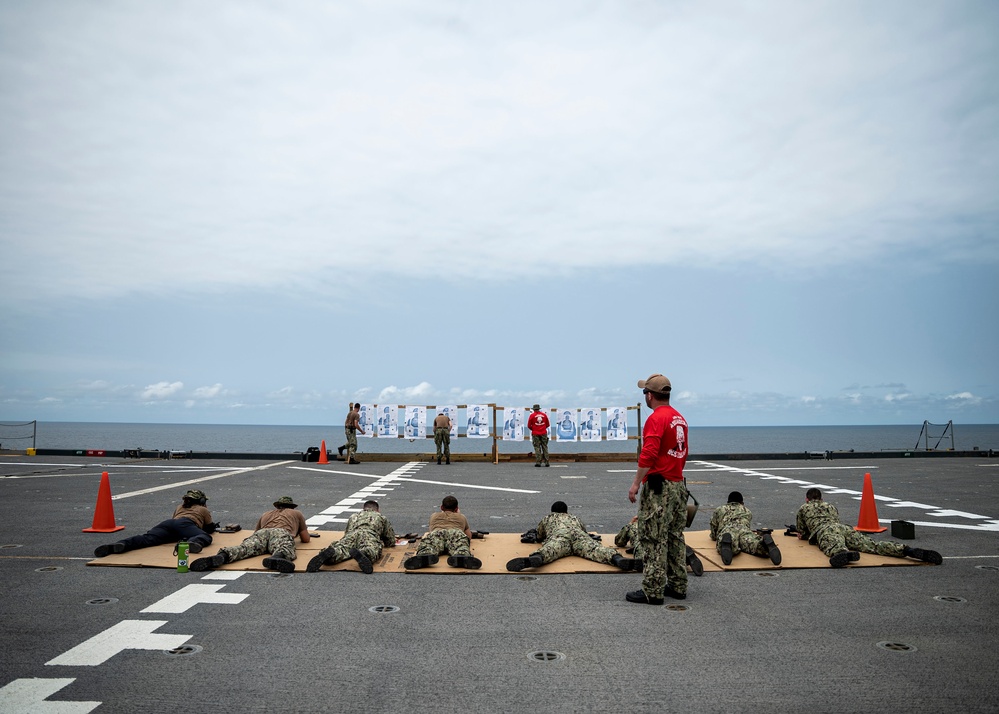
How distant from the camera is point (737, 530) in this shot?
991 centimetres

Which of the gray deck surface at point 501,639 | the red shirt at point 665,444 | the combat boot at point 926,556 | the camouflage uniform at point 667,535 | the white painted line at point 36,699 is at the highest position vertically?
the red shirt at point 665,444

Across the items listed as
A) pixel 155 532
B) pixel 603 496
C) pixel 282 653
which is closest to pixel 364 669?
pixel 282 653

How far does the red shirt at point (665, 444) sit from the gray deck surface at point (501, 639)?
4.83ft

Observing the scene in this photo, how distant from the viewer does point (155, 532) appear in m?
10.2

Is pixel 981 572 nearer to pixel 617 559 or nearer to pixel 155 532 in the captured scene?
pixel 617 559

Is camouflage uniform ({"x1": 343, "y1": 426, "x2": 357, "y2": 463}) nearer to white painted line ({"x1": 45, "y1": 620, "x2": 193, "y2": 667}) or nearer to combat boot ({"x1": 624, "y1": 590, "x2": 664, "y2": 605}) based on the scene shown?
white painted line ({"x1": 45, "y1": 620, "x2": 193, "y2": 667})

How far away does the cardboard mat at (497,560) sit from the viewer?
29.6ft

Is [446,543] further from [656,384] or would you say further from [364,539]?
[656,384]

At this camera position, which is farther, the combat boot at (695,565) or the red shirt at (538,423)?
the red shirt at (538,423)

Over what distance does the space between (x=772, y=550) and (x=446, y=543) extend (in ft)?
14.8

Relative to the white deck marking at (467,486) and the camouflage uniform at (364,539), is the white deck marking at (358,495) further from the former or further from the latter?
the camouflage uniform at (364,539)

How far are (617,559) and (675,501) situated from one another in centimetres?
173

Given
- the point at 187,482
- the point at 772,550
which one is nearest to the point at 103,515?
the point at 187,482

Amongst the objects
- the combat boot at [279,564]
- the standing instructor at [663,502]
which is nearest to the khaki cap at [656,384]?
the standing instructor at [663,502]
